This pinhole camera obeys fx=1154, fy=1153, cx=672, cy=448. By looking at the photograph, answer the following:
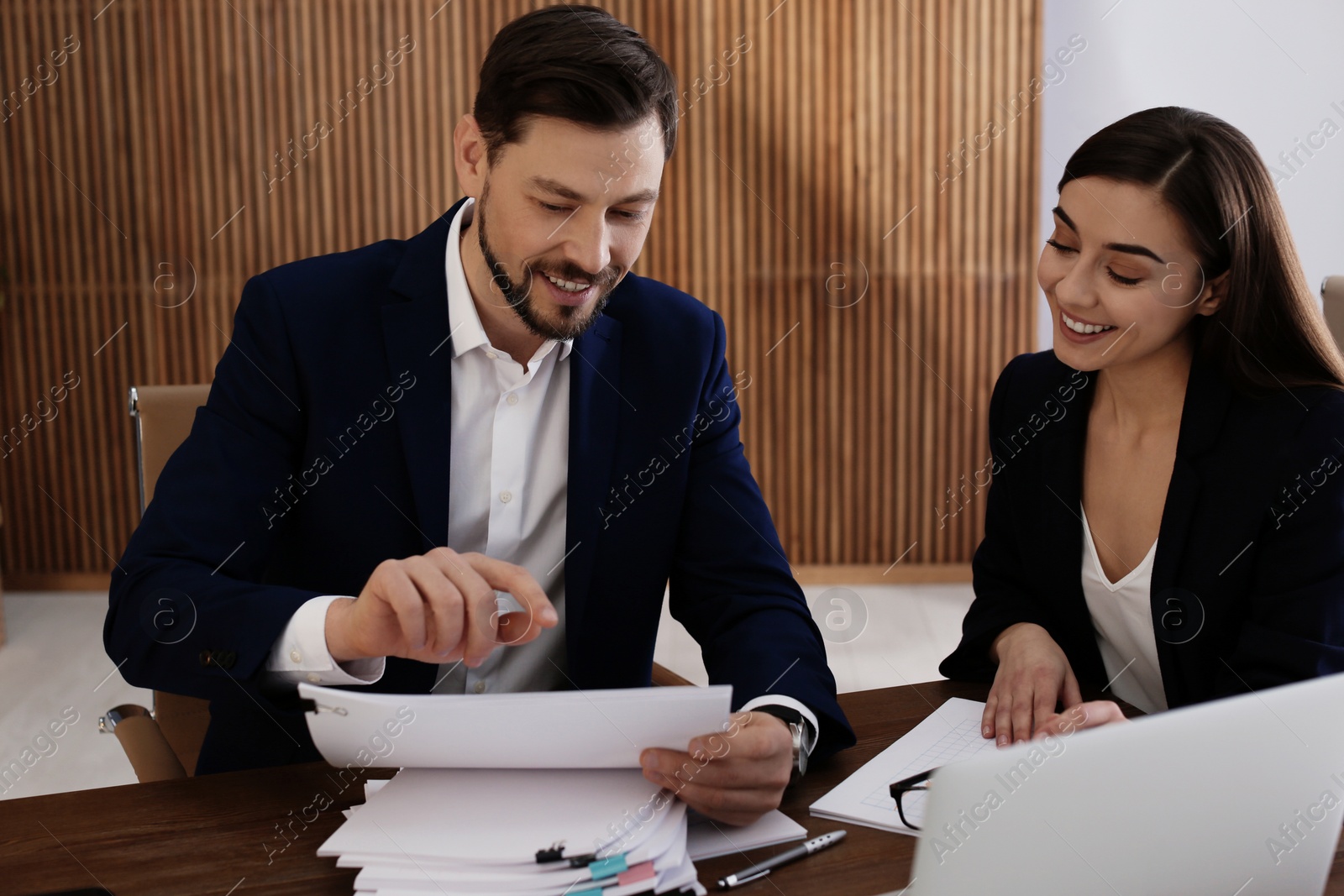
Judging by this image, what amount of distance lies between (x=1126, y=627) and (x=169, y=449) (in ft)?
5.94

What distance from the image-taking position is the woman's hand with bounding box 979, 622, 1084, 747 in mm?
1580

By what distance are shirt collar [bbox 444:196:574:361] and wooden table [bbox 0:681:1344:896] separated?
2.51ft

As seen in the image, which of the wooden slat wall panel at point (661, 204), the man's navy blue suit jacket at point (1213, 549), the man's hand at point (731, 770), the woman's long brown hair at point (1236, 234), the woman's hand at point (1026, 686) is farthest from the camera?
the wooden slat wall panel at point (661, 204)

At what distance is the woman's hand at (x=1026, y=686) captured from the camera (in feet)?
5.18

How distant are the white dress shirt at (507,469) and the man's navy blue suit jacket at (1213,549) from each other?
0.70 m

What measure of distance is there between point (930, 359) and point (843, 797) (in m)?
4.04

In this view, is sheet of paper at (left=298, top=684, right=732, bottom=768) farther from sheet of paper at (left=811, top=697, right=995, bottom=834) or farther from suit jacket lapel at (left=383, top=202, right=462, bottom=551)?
suit jacket lapel at (left=383, top=202, right=462, bottom=551)

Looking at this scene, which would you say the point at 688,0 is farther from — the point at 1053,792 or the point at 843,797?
the point at 1053,792

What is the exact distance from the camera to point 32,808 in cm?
138

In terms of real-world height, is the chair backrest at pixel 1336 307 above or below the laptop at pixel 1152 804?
above

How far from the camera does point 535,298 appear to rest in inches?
75.2

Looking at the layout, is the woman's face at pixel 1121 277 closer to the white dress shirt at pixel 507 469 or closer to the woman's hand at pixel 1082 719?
the woman's hand at pixel 1082 719

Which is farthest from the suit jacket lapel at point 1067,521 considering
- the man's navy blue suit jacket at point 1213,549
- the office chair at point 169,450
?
the office chair at point 169,450

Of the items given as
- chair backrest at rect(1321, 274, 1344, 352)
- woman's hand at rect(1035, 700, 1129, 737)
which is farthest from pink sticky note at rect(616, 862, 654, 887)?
chair backrest at rect(1321, 274, 1344, 352)
